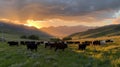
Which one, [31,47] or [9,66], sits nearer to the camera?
[9,66]

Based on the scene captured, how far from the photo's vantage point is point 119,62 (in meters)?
17.1

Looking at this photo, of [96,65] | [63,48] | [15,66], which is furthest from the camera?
[63,48]

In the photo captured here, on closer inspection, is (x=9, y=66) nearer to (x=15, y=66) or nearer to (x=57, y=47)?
(x=15, y=66)

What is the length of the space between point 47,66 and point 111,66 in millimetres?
4816

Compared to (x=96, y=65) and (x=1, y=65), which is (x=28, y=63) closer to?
(x=1, y=65)

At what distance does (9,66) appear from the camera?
2100cm

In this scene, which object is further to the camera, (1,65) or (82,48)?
(82,48)

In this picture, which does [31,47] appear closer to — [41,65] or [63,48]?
[63,48]

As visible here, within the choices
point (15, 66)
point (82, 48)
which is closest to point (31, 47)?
point (82, 48)

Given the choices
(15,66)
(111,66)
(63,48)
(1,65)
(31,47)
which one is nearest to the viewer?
(111,66)

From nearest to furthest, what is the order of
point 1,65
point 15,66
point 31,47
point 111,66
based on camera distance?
point 111,66
point 15,66
point 1,65
point 31,47

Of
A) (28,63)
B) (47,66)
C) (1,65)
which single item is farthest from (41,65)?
(1,65)

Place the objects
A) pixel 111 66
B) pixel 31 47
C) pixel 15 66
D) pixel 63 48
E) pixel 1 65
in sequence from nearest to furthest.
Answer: pixel 111 66 → pixel 15 66 → pixel 1 65 → pixel 63 48 → pixel 31 47

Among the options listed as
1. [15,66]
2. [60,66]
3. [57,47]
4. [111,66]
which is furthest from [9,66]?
[57,47]
